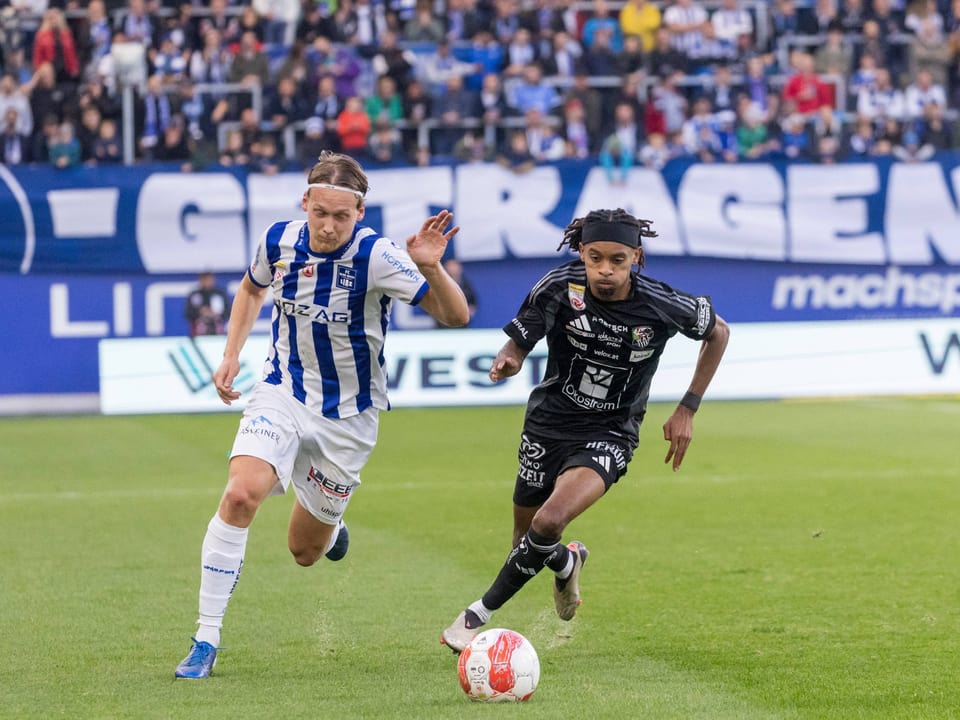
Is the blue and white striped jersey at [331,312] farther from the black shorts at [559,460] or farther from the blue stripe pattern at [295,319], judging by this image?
the black shorts at [559,460]

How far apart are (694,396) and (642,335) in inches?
17.0

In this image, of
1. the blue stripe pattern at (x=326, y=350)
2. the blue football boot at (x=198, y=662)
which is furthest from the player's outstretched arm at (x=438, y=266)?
the blue football boot at (x=198, y=662)

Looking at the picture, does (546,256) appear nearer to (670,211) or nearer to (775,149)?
(670,211)

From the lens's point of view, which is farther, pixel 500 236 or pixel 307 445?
pixel 500 236

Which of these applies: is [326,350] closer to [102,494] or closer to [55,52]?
[102,494]

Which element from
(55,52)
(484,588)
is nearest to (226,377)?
(484,588)

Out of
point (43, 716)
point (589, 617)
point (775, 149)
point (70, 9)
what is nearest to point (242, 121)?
point (70, 9)

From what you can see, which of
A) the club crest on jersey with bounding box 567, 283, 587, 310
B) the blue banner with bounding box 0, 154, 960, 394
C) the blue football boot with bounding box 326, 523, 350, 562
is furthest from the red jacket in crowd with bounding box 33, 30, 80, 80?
the club crest on jersey with bounding box 567, 283, 587, 310

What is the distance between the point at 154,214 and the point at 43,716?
1633cm

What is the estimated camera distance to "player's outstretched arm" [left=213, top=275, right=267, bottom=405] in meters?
6.77

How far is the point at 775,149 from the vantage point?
74.9 feet

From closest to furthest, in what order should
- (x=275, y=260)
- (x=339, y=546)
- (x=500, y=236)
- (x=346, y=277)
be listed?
(x=346, y=277), (x=275, y=260), (x=339, y=546), (x=500, y=236)

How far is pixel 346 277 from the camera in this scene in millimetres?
6688

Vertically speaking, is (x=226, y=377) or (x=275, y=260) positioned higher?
(x=275, y=260)
